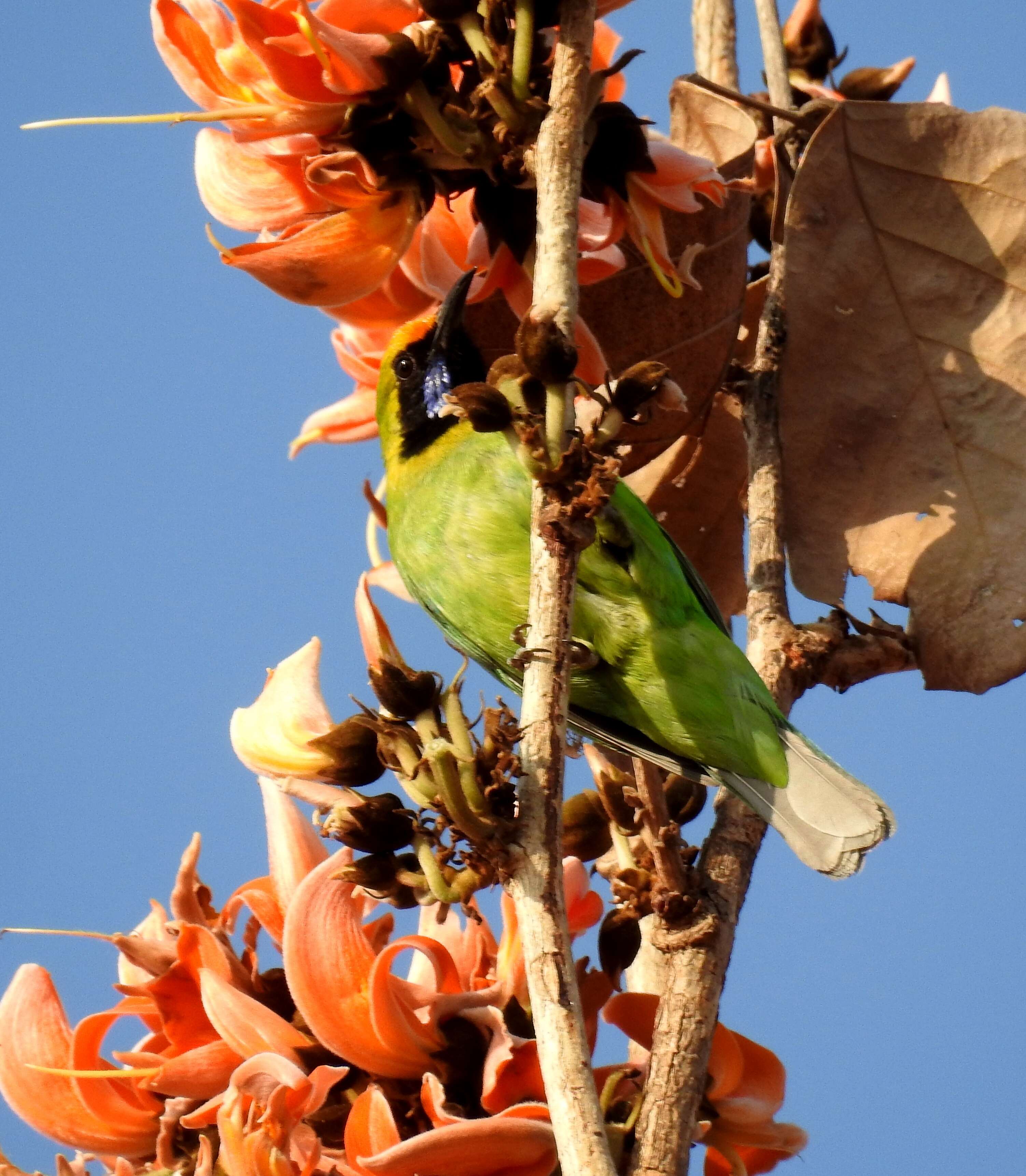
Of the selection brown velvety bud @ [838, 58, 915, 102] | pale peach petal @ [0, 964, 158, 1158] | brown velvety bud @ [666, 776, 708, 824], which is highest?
brown velvety bud @ [838, 58, 915, 102]

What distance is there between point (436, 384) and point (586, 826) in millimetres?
1309

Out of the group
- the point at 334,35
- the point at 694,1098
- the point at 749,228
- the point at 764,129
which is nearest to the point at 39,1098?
the point at 694,1098

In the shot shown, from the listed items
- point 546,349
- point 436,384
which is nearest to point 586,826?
point 546,349

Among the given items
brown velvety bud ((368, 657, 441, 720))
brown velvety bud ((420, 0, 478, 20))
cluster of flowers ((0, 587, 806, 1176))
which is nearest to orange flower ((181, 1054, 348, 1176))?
cluster of flowers ((0, 587, 806, 1176))

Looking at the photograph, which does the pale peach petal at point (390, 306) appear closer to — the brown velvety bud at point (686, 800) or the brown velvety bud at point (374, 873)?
the brown velvety bud at point (686, 800)

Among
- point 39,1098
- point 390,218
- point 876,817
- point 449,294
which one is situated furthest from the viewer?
point 876,817

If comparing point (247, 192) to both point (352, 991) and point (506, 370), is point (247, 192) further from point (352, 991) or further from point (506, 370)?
point (352, 991)

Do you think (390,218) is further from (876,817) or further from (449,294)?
(876,817)

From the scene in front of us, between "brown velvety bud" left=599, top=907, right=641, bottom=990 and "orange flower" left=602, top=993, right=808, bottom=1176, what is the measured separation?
0.05m

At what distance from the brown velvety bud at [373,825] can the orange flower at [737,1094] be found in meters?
0.38

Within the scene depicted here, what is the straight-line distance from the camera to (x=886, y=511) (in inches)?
94.5

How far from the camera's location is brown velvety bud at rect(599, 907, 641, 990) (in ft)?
6.27

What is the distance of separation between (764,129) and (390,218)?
980 millimetres

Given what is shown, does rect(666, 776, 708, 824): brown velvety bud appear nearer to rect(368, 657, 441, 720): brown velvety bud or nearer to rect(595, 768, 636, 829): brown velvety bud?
rect(595, 768, 636, 829): brown velvety bud
